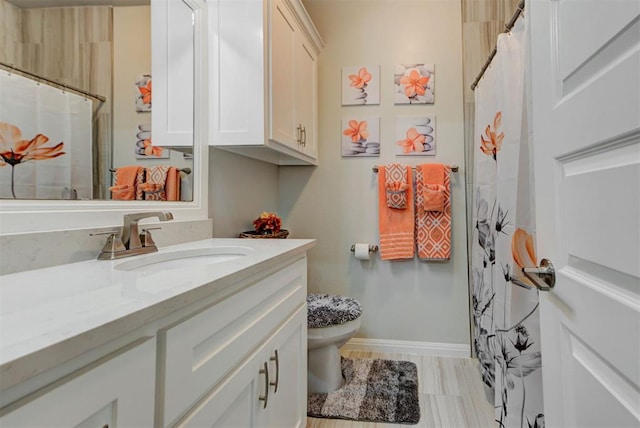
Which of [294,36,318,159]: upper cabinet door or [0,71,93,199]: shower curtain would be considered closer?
[0,71,93,199]: shower curtain

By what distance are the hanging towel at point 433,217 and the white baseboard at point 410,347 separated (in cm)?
62

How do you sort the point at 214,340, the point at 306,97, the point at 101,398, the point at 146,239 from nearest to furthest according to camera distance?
the point at 101,398 → the point at 214,340 → the point at 146,239 → the point at 306,97

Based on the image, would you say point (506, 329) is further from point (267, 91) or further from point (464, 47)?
point (464, 47)

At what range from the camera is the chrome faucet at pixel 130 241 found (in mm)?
1008

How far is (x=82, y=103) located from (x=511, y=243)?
1588mm

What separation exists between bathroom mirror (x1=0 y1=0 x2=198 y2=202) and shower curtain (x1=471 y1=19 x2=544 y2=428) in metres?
1.37

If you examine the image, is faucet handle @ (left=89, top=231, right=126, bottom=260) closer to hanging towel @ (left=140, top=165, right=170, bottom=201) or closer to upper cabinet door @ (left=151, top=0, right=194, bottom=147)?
hanging towel @ (left=140, top=165, right=170, bottom=201)

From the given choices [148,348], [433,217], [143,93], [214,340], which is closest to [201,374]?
[214,340]

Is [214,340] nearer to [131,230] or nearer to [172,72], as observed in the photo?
[131,230]

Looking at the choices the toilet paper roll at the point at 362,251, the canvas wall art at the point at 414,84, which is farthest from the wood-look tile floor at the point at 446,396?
the canvas wall art at the point at 414,84

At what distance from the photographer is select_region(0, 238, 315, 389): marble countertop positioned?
1.25 feet

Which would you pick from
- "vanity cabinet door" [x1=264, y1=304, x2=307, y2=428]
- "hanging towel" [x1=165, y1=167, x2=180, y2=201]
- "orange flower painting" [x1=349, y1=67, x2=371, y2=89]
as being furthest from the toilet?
"orange flower painting" [x1=349, y1=67, x2=371, y2=89]

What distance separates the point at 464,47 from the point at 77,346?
→ 2632mm

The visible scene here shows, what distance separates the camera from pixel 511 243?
1354 mm
